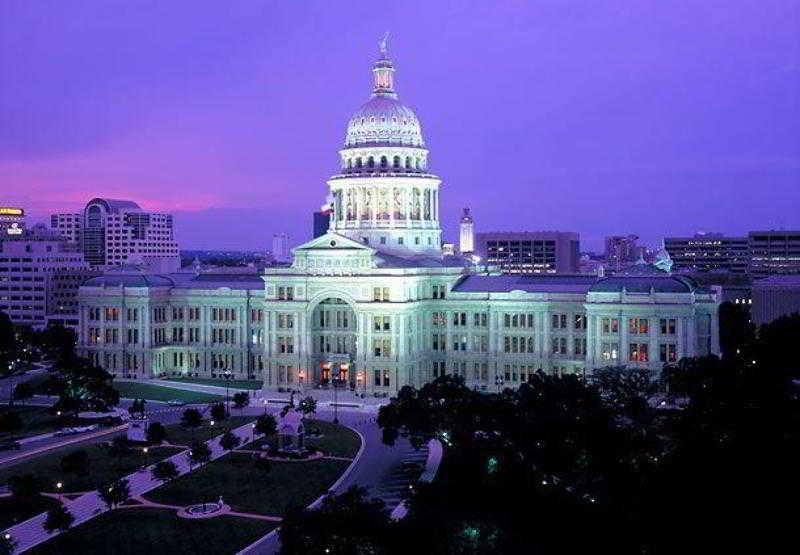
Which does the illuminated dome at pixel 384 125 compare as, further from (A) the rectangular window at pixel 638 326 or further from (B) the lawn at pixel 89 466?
(B) the lawn at pixel 89 466

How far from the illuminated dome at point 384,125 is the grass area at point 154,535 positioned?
70.1 metres

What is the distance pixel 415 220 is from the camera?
128 metres

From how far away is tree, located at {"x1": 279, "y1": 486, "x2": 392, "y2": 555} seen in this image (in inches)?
1874

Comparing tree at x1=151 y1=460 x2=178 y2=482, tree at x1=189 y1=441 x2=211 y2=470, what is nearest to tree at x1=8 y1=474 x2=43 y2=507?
tree at x1=151 y1=460 x2=178 y2=482

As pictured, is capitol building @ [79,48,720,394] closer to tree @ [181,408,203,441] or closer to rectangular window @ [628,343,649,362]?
rectangular window @ [628,343,649,362]

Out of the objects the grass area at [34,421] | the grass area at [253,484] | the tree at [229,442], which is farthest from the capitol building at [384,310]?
the grass area at [253,484]

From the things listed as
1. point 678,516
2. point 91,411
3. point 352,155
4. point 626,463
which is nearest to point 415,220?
point 352,155

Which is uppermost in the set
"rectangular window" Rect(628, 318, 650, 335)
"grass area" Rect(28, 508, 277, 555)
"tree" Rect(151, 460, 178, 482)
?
"rectangular window" Rect(628, 318, 650, 335)

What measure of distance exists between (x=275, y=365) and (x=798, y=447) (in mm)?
69681

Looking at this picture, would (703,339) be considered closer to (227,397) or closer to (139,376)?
(227,397)

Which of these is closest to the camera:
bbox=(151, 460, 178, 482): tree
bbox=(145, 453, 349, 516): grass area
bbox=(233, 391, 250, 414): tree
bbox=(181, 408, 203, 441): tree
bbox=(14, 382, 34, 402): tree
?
bbox=(145, 453, 349, 516): grass area

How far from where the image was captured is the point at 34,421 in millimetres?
96125

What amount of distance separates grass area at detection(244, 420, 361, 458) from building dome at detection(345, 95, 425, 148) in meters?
44.0

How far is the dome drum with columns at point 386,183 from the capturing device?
126 m
